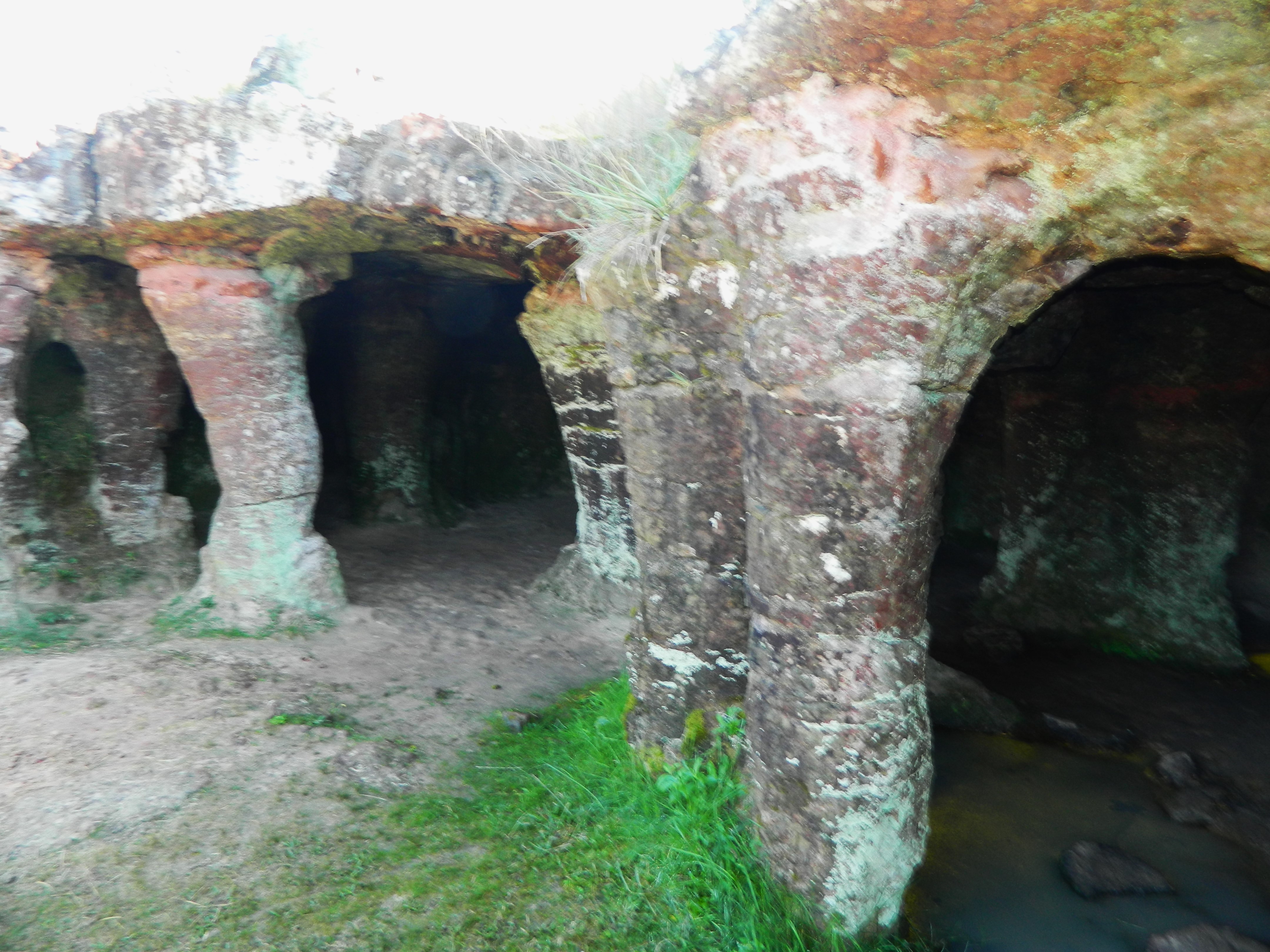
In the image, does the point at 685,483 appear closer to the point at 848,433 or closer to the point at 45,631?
the point at 848,433

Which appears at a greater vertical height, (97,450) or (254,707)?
(97,450)

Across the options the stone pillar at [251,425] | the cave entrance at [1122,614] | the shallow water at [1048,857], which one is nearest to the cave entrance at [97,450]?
the stone pillar at [251,425]

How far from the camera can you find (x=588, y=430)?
5.83m

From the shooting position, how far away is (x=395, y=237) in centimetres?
506

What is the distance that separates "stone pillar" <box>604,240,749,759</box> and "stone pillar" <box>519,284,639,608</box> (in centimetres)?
218

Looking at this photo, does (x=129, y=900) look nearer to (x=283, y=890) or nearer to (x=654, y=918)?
Result: (x=283, y=890)

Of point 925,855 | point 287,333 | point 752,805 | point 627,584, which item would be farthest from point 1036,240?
point 287,333

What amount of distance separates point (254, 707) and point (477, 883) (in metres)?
1.86

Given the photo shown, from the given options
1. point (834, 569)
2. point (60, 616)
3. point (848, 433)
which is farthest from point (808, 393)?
point (60, 616)

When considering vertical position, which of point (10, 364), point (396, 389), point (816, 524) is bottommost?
point (396, 389)

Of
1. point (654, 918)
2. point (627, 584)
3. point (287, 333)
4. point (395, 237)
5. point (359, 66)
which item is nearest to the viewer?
point (654, 918)

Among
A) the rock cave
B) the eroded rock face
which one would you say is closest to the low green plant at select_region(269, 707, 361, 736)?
the rock cave

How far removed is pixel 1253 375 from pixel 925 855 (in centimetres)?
384

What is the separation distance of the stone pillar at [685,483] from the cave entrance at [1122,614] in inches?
48.2
